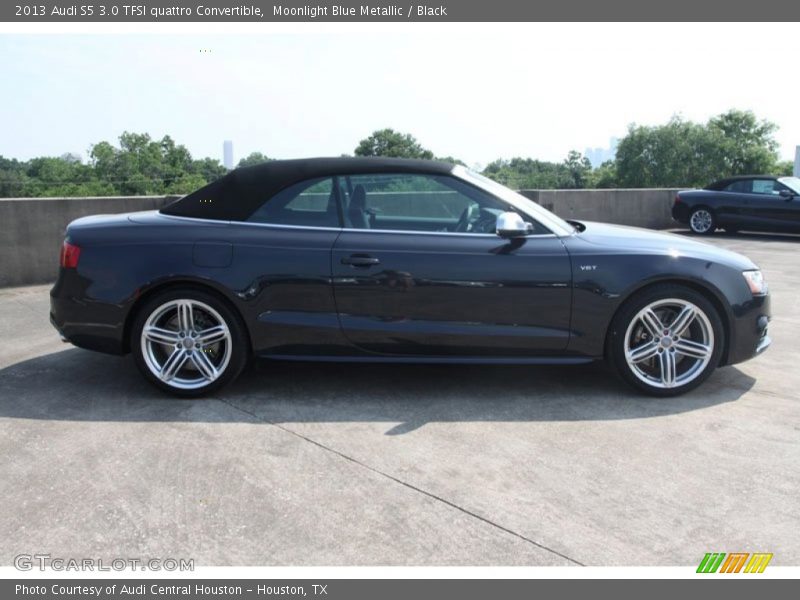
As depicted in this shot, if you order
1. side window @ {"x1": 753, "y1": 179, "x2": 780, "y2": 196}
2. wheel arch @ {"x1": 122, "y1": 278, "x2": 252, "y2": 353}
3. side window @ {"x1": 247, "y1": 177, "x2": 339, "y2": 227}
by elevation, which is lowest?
wheel arch @ {"x1": 122, "y1": 278, "x2": 252, "y2": 353}

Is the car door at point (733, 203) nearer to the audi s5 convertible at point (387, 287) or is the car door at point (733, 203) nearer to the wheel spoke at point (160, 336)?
the audi s5 convertible at point (387, 287)

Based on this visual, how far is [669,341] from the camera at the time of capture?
4336 millimetres

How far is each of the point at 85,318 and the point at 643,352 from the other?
11.4ft

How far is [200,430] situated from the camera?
385 cm

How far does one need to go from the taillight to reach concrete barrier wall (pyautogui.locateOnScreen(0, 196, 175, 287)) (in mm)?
3916

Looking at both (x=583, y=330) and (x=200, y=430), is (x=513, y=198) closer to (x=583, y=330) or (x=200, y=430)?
(x=583, y=330)

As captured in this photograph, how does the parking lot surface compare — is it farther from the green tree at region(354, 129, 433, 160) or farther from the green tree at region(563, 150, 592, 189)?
the green tree at region(563, 150, 592, 189)

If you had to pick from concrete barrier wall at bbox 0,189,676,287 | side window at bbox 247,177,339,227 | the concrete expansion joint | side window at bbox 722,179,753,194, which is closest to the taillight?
side window at bbox 247,177,339,227

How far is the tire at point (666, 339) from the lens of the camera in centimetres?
429

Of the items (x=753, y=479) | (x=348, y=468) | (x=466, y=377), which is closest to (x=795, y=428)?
(x=753, y=479)

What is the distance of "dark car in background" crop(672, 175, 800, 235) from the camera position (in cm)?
1302

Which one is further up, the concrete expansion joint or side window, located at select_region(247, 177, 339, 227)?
side window, located at select_region(247, 177, 339, 227)

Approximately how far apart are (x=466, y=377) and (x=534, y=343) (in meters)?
0.67

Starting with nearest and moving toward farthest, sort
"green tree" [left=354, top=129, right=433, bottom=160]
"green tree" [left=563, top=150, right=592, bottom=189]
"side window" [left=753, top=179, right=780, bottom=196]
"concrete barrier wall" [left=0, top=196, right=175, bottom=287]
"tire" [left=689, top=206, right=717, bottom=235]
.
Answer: "concrete barrier wall" [left=0, top=196, right=175, bottom=287], "side window" [left=753, top=179, right=780, bottom=196], "tire" [left=689, top=206, right=717, bottom=235], "green tree" [left=354, top=129, right=433, bottom=160], "green tree" [left=563, top=150, right=592, bottom=189]
